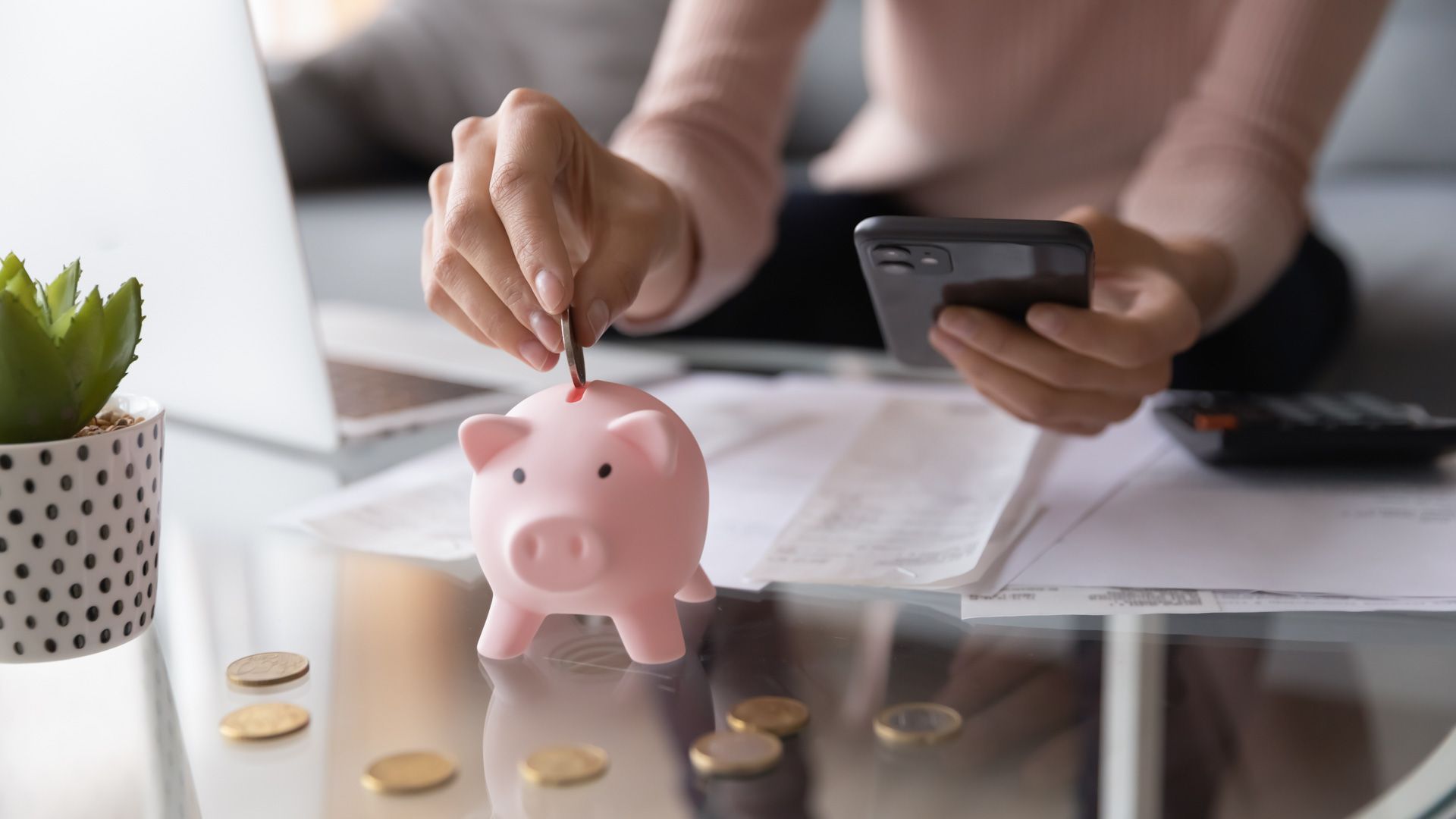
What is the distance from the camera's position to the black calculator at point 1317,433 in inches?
26.1

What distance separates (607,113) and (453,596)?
61.7 inches

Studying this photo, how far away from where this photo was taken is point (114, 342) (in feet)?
1.51

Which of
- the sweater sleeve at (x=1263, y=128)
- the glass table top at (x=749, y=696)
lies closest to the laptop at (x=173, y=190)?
the glass table top at (x=749, y=696)

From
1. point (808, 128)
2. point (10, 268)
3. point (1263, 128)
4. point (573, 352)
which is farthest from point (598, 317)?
point (808, 128)

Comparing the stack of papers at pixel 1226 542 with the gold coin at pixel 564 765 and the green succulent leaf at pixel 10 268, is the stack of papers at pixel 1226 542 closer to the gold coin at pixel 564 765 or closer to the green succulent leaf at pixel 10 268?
the gold coin at pixel 564 765

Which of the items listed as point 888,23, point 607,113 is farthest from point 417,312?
point 888,23

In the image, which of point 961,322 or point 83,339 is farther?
point 961,322

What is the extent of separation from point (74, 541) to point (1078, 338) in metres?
0.48

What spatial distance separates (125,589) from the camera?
0.48 metres

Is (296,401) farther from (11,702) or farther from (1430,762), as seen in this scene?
(1430,762)

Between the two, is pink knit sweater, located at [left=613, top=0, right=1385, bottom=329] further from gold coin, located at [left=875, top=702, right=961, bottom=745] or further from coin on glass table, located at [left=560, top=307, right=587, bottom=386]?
gold coin, located at [left=875, top=702, right=961, bottom=745]

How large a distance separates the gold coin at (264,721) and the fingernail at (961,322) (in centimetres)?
39

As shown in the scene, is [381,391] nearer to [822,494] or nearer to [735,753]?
[822,494]

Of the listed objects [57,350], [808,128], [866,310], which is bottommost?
[866,310]
